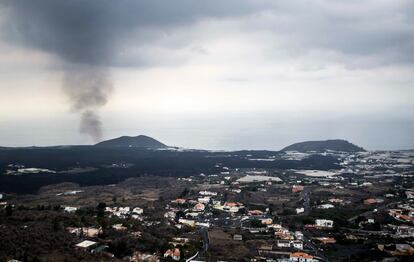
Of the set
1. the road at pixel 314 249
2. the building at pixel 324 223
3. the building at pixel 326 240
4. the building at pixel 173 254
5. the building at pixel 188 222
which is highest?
the building at pixel 188 222

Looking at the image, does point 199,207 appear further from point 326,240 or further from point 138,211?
point 326,240

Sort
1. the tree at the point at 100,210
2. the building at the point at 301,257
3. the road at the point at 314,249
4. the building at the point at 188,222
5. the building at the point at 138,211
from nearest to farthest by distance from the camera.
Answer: the building at the point at 301,257 < the road at the point at 314,249 < the tree at the point at 100,210 < the building at the point at 188,222 < the building at the point at 138,211

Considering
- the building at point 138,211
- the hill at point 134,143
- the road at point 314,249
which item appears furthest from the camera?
the hill at point 134,143

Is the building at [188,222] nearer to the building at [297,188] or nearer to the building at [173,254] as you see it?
the building at [173,254]

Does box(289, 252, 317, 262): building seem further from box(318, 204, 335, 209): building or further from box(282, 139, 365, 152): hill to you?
box(282, 139, 365, 152): hill

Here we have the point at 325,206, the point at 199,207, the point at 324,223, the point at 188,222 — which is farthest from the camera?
the point at 325,206

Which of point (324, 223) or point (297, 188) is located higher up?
point (297, 188)

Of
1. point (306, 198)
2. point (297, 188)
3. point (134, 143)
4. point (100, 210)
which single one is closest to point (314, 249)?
point (100, 210)

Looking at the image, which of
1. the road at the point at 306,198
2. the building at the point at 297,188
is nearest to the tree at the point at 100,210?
the road at the point at 306,198

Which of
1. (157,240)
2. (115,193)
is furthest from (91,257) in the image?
(115,193)

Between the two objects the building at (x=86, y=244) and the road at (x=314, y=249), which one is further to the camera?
the road at (x=314, y=249)

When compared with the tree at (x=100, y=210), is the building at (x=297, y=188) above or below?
below
